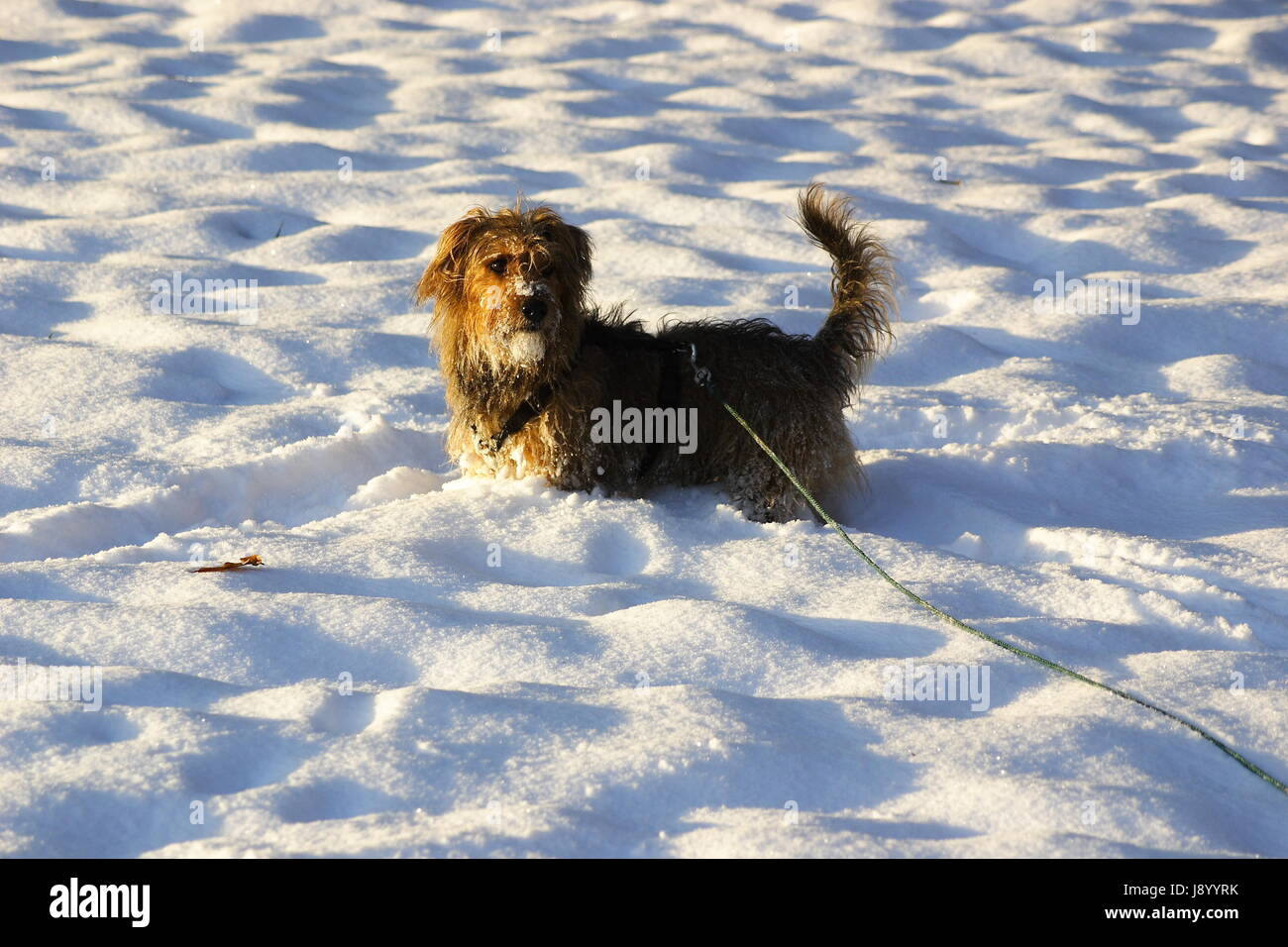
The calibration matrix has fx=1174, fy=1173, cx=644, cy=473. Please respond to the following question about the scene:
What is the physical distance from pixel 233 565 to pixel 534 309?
4.67 ft

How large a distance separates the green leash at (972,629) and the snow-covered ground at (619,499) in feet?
0.13

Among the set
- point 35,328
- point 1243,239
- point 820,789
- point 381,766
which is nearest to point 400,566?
point 381,766

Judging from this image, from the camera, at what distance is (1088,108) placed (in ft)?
33.4

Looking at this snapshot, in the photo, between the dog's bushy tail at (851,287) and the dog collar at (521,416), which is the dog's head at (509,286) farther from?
the dog's bushy tail at (851,287)

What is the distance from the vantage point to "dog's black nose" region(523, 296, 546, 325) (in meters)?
4.40

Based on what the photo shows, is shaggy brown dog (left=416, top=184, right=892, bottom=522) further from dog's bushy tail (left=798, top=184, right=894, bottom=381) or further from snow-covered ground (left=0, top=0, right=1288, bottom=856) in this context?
snow-covered ground (left=0, top=0, right=1288, bottom=856)

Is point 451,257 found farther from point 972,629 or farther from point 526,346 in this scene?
point 972,629

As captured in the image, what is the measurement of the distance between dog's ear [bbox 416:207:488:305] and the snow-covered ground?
0.80m

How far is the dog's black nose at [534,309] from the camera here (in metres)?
4.40

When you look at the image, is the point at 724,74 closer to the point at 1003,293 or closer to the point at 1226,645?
the point at 1003,293

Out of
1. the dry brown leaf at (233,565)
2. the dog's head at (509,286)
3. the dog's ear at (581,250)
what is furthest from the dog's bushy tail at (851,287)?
the dry brown leaf at (233,565)

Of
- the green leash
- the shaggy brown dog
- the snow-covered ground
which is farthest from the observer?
the shaggy brown dog

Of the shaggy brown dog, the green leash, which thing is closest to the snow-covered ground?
the green leash

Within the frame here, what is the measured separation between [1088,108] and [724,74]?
3.20m
